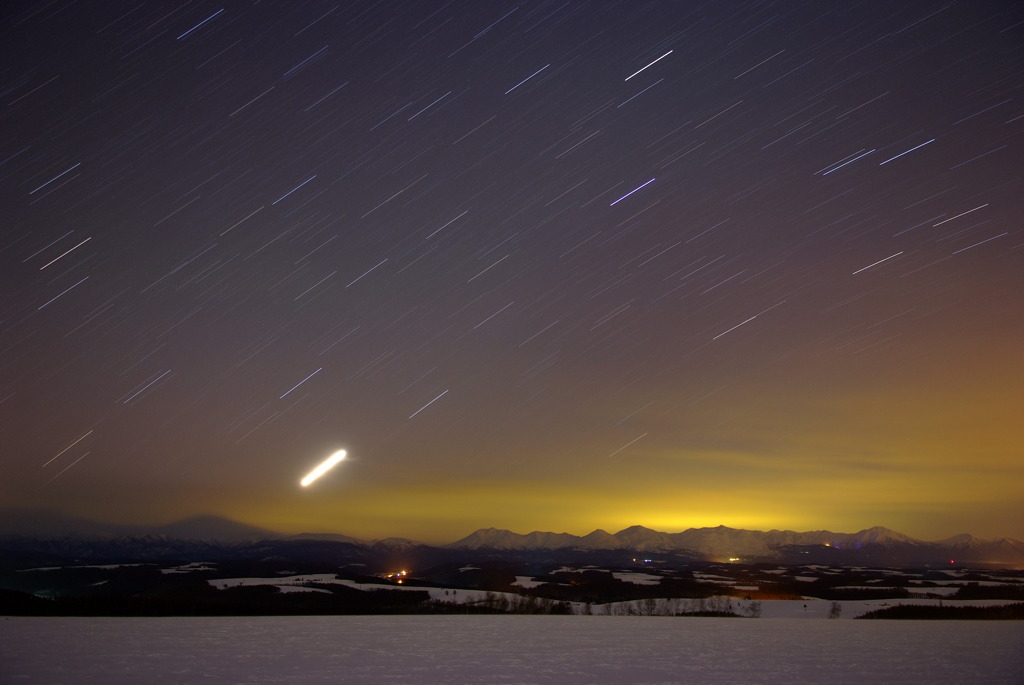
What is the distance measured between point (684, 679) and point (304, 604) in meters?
60.6

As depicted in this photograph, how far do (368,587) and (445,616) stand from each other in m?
36.6

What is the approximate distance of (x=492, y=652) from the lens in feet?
112

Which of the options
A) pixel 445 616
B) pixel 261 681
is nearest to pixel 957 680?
pixel 261 681

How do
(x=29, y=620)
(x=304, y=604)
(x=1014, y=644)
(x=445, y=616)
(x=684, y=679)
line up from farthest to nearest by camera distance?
1. (x=304, y=604)
2. (x=445, y=616)
3. (x=29, y=620)
4. (x=1014, y=644)
5. (x=684, y=679)

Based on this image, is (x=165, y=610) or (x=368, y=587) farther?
(x=368, y=587)

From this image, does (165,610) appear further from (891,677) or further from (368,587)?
(891,677)

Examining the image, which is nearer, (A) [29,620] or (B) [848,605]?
(A) [29,620]

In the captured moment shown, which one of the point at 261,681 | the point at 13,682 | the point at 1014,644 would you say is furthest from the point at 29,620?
the point at 1014,644

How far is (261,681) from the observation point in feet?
81.6

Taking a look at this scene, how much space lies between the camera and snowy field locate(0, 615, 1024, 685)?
2658 cm

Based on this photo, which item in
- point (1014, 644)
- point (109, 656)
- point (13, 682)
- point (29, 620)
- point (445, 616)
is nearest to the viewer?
point (13, 682)

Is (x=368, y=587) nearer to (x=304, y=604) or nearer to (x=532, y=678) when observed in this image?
(x=304, y=604)

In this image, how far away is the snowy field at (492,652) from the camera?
2658 centimetres

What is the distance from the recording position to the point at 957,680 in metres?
26.3
